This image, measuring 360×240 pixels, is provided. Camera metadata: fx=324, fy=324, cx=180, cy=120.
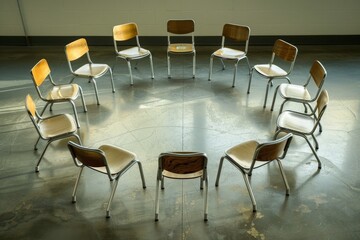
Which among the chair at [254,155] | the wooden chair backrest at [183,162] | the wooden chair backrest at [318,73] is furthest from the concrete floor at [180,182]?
the wooden chair backrest at [318,73]

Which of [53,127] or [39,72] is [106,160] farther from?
[39,72]

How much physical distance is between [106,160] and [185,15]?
4301 millimetres

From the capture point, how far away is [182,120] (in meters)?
3.96

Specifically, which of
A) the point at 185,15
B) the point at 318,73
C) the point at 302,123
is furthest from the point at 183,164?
the point at 185,15

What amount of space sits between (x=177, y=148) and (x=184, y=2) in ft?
11.4

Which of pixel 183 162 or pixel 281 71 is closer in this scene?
pixel 183 162

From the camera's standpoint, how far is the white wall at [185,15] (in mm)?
5965

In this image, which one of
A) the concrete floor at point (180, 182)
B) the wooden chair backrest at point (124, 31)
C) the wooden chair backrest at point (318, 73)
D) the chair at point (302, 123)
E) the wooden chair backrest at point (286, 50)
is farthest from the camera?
the wooden chair backrest at point (124, 31)

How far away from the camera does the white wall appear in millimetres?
5965

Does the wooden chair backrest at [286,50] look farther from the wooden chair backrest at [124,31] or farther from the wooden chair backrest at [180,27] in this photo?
the wooden chair backrest at [124,31]

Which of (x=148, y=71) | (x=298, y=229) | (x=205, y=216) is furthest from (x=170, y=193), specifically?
(x=148, y=71)

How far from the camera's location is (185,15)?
6.03 m

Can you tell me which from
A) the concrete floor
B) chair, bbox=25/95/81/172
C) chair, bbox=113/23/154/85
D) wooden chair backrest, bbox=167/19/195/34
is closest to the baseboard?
wooden chair backrest, bbox=167/19/195/34

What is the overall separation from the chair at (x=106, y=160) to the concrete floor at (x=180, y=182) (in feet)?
0.89
